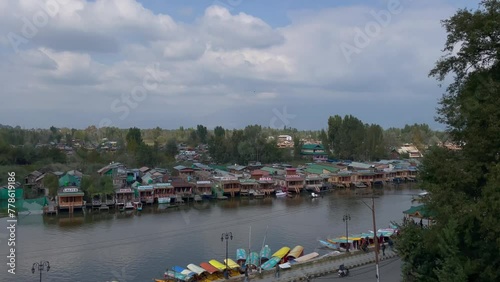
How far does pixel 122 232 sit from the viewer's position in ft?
48.2

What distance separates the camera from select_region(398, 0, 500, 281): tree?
5625 millimetres

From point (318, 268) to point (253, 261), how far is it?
5.64ft

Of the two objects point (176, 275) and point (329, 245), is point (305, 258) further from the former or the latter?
point (176, 275)

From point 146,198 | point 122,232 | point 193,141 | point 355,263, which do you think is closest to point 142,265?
point 122,232

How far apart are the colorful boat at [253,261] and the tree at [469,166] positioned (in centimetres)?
437

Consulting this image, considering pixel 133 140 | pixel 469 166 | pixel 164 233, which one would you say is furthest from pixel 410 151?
pixel 469 166

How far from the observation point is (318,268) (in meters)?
9.57

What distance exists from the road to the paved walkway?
0.63 feet

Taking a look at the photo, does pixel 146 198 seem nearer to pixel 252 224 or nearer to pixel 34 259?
pixel 252 224

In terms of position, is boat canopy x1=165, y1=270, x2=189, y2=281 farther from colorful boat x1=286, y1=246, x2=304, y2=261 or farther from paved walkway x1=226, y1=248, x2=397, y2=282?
colorful boat x1=286, y1=246, x2=304, y2=261

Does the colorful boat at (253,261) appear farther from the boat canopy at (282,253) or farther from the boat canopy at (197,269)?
the boat canopy at (197,269)

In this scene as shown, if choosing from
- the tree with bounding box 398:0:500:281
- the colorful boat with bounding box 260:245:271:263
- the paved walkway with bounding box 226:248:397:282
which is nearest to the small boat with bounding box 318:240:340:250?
the paved walkway with bounding box 226:248:397:282

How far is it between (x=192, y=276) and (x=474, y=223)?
5.79 meters

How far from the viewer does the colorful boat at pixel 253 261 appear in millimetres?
10438
